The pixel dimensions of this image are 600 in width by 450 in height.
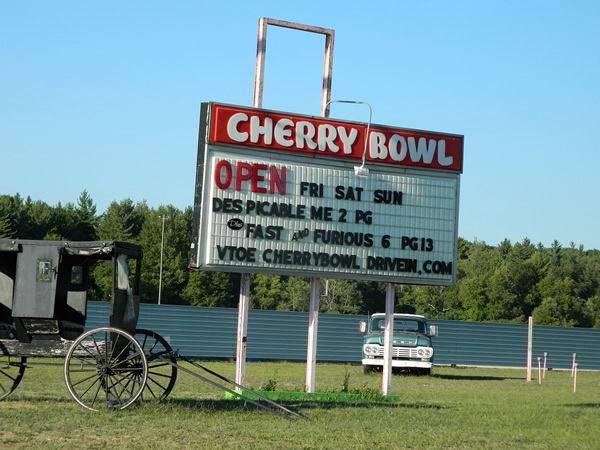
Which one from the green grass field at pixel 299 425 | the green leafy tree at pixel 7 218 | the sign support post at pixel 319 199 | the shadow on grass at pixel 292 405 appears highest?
the green leafy tree at pixel 7 218

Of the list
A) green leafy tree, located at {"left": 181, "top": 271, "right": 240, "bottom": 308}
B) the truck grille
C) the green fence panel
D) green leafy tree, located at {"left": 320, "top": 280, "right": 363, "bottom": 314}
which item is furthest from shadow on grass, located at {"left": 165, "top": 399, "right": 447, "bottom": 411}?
green leafy tree, located at {"left": 181, "top": 271, "right": 240, "bottom": 308}

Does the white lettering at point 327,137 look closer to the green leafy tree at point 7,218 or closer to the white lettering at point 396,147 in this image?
the white lettering at point 396,147

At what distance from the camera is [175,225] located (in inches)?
3575

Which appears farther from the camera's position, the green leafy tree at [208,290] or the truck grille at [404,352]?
the green leafy tree at [208,290]

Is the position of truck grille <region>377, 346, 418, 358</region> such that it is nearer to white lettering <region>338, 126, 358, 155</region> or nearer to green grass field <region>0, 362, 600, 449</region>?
green grass field <region>0, 362, 600, 449</region>

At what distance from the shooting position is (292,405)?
16922 millimetres

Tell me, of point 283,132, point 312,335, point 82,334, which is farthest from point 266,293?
point 82,334

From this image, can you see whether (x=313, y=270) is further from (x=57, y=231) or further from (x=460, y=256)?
(x=460, y=256)

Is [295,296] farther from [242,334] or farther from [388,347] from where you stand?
[242,334]

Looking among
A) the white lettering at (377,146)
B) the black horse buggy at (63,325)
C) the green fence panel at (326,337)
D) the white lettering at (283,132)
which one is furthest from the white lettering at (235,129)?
the green fence panel at (326,337)

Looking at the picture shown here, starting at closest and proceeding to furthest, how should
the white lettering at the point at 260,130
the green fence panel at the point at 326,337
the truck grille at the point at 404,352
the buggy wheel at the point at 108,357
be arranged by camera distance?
the buggy wheel at the point at 108,357 → the white lettering at the point at 260,130 → the truck grille at the point at 404,352 → the green fence panel at the point at 326,337

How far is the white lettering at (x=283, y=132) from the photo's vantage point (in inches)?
747

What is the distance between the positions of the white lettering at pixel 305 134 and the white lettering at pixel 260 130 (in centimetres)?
56

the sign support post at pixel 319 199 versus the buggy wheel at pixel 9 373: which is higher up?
the sign support post at pixel 319 199
